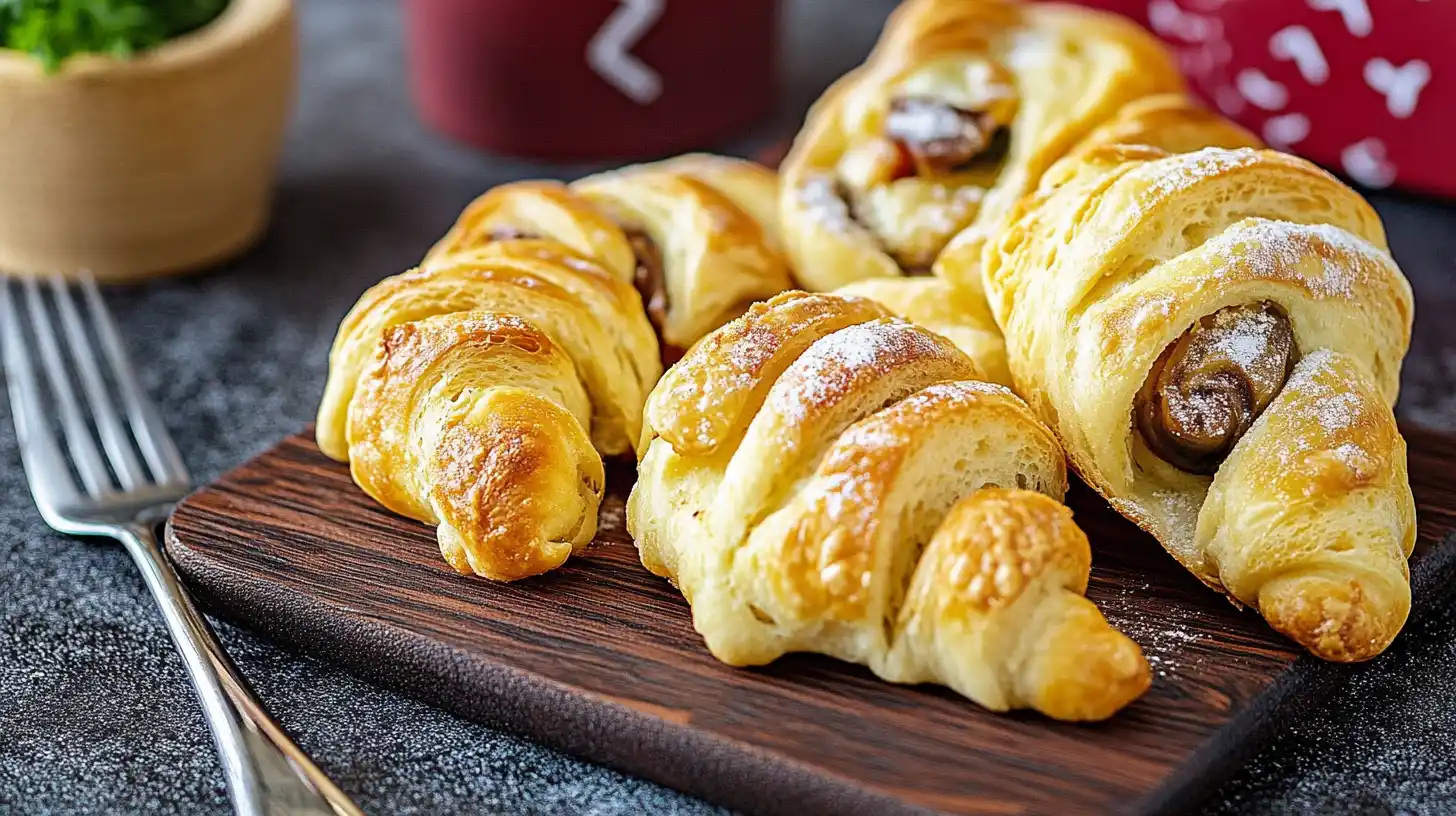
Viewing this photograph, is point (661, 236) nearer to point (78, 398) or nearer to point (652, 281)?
point (652, 281)

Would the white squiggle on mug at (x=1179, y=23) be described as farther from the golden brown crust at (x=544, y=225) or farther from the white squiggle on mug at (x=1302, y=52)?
the golden brown crust at (x=544, y=225)

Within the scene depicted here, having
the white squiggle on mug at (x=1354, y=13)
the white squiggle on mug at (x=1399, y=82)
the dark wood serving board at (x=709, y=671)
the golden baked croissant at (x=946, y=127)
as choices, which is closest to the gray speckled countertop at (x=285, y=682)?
the dark wood serving board at (x=709, y=671)

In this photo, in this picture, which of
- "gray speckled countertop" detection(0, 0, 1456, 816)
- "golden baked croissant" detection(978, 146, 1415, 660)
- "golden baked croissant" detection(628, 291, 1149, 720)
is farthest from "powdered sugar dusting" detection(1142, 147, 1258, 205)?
"gray speckled countertop" detection(0, 0, 1456, 816)

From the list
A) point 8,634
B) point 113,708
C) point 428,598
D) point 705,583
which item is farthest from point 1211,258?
point 8,634

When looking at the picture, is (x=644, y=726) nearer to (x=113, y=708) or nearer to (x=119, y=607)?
(x=113, y=708)

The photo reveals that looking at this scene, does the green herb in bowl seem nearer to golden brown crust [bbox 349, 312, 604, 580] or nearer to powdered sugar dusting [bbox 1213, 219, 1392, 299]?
golden brown crust [bbox 349, 312, 604, 580]
